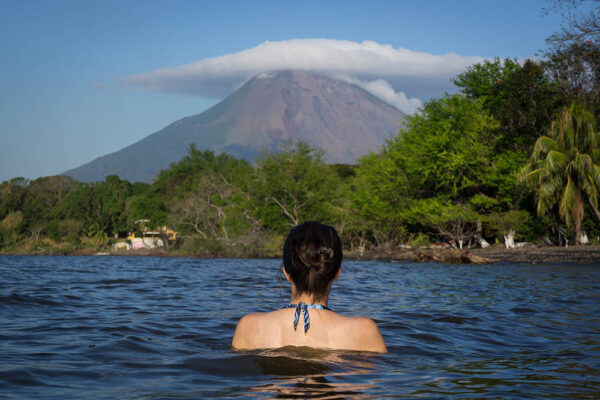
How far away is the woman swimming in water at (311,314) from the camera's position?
139 inches

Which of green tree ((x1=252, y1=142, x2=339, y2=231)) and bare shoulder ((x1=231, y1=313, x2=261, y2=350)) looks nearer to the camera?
bare shoulder ((x1=231, y1=313, x2=261, y2=350))

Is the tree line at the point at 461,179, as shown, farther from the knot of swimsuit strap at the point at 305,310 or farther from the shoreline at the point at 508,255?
the knot of swimsuit strap at the point at 305,310

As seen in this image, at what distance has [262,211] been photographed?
51.7 meters

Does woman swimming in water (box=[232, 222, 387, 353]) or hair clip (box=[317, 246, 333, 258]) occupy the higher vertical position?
hair clip (box=[317, 246, 333, 258])

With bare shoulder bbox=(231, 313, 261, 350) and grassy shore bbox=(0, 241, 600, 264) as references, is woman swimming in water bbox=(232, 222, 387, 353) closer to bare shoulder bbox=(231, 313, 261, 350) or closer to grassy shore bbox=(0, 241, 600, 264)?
bare shoulder bbox=(231, 313, 261, 350)

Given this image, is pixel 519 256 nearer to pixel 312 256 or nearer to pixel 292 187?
pixel 292 187

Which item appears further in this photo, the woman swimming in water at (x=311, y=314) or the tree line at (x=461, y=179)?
the tree line at (x=461, y=179)

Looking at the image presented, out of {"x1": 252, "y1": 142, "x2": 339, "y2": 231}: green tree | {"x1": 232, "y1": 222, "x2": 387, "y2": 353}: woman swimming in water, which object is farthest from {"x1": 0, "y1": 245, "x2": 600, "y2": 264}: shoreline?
{"x1": 232, "y1": 222, "x2": 387, "y2": 353}: woman swimming in water

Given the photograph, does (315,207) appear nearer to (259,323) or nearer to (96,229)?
(96,229)

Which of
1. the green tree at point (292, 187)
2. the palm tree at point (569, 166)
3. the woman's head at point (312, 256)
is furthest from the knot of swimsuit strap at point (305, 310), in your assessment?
the green tree at point (292, 187)

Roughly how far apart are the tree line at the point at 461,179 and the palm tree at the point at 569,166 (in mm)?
55

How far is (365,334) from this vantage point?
384 cm

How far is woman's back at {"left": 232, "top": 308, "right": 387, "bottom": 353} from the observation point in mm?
3764

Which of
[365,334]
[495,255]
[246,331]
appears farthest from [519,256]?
[246,331]
